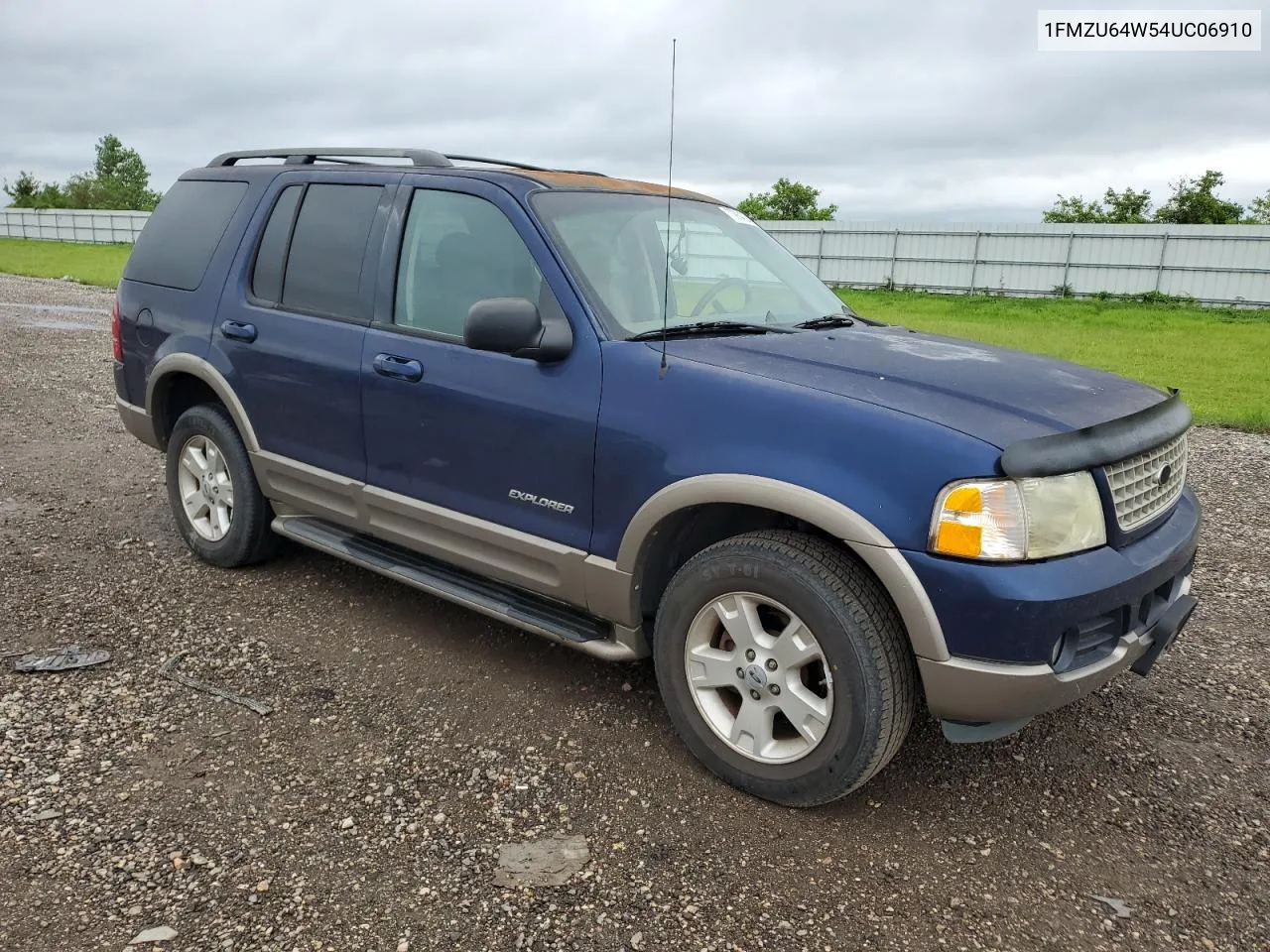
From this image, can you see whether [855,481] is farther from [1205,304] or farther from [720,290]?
[1205,304]

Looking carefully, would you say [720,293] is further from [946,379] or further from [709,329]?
[946,379]

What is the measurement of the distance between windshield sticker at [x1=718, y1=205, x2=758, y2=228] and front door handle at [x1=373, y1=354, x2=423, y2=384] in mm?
1710

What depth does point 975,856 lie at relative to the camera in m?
2.92

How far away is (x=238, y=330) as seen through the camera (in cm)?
450

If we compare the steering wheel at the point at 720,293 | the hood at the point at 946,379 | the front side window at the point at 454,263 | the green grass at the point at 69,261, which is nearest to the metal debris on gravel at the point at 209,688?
the front side window at the point at 454,263

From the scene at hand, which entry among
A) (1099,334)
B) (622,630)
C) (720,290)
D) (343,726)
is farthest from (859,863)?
(1099,334)

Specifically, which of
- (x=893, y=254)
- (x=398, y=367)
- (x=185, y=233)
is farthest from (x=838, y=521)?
(x=893, y=254)

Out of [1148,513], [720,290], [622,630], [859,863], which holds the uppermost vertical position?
[720,290]

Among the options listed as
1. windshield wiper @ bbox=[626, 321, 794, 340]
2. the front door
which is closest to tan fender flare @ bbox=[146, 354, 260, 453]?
the front door

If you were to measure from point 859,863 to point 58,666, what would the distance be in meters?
3.11

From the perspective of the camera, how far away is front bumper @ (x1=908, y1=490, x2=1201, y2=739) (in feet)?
8.67

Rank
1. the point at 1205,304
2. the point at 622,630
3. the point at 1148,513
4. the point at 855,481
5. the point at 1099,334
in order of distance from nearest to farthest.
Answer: the point at 855,481 → the point at 1148,513 → the point at 622,630 → the point at 1099,334 → the point at 1205,304

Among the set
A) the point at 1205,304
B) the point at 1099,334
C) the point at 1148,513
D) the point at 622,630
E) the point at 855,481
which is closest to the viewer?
the point at 855,481

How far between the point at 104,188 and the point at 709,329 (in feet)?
306
